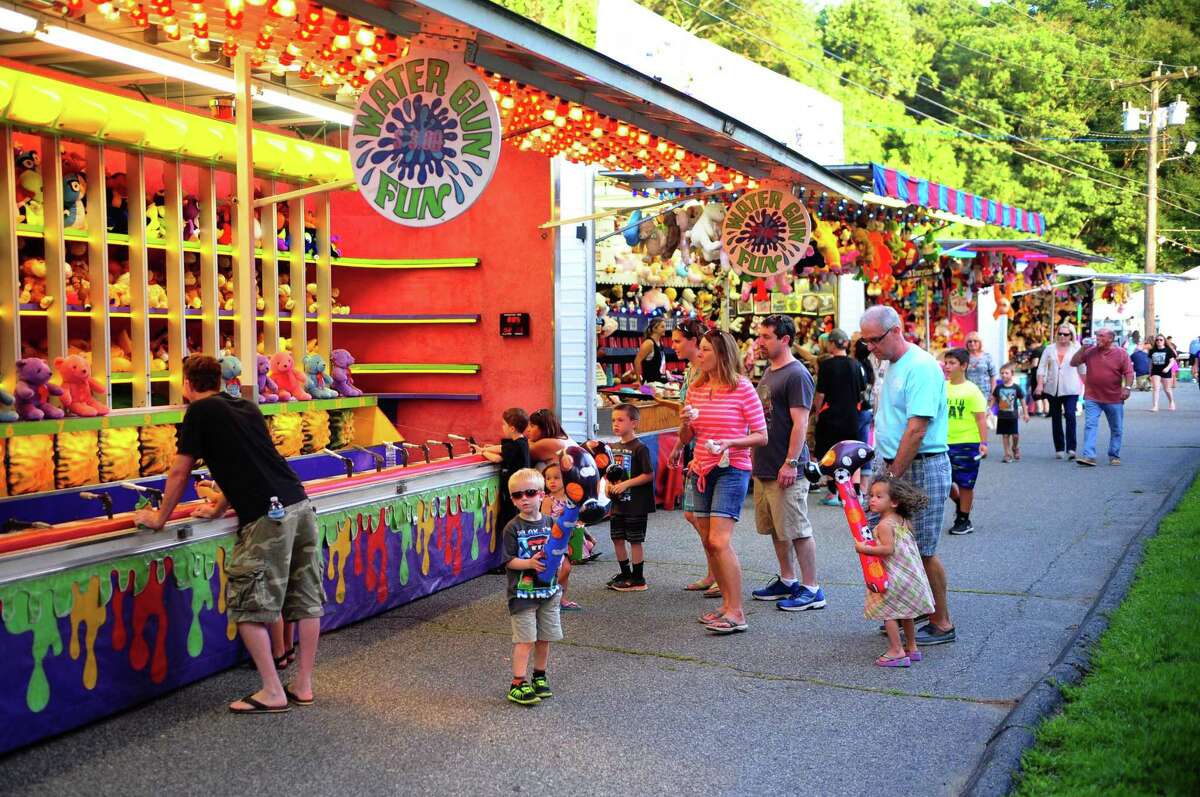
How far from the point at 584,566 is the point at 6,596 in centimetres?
479

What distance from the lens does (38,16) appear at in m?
6.52

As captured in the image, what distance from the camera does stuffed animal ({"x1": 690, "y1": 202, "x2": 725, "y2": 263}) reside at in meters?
11.7

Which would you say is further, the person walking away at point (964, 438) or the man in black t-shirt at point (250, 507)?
the person walking away at point (964, 438)

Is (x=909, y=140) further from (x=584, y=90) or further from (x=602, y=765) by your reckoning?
(x=602, y=765)

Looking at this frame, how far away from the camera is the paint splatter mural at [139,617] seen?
479 centimetres

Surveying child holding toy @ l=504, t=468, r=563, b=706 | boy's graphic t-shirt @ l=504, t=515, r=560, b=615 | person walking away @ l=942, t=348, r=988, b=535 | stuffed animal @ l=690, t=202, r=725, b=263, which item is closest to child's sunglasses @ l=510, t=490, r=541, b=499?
child holding toy @ l=504, t=468, r=563, b=706

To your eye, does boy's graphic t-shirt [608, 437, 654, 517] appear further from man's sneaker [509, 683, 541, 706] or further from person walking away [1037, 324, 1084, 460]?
person walking away [1037, 324, 1084, 460]

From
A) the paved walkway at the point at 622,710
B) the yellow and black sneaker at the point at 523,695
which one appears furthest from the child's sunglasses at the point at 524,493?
the paved walkway at the point at 622,710

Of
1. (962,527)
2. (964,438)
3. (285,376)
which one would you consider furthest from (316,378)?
(962,527)

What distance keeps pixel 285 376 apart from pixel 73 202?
210 centimetres

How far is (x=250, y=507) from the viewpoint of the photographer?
5344 mm

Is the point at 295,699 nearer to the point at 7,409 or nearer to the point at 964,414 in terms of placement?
the point at 7,409

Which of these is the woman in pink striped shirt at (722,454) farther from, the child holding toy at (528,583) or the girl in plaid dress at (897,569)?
the child holding toy at (528,583)

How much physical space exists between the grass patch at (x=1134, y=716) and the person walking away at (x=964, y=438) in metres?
2.72
